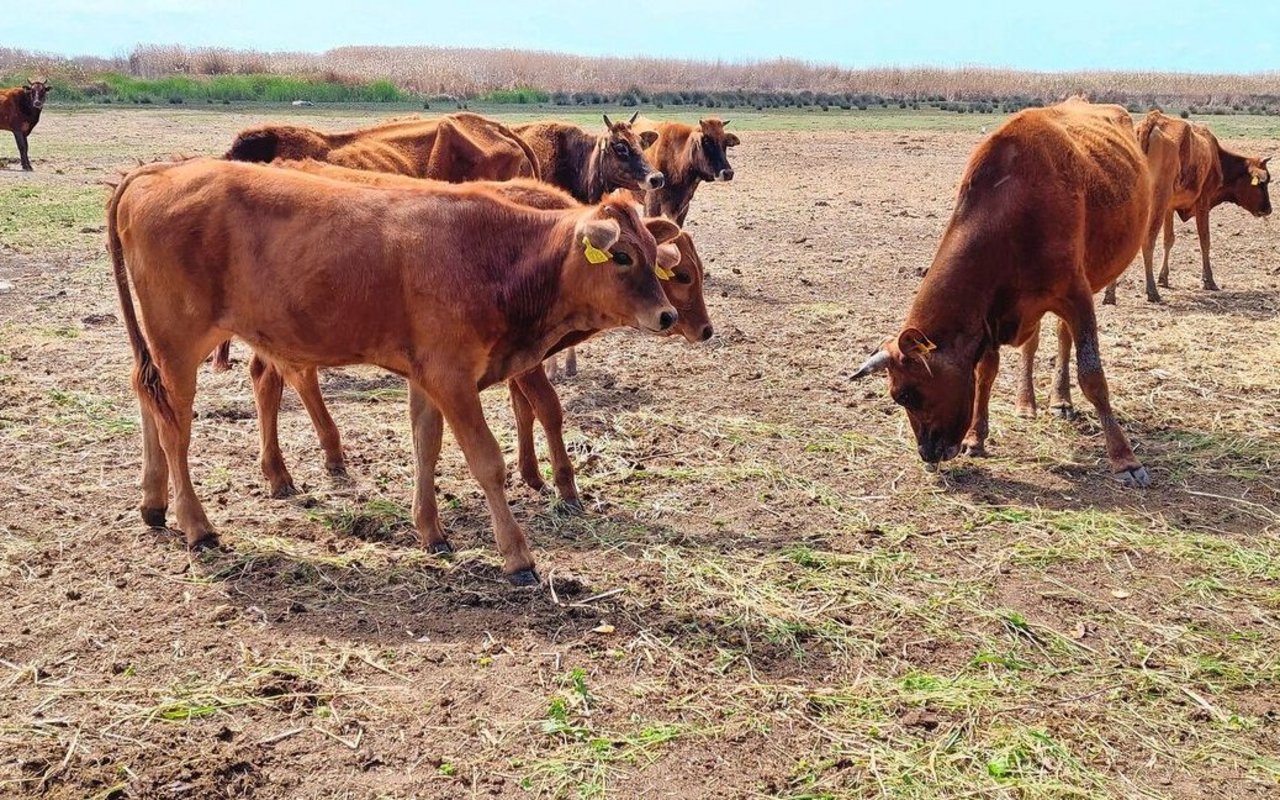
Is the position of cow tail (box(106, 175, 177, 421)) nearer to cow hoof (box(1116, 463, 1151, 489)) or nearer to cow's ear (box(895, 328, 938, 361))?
cow's ear (box(895, 328, 938, 361))

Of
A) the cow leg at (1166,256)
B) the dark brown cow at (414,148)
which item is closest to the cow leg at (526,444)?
the dark brown cow at (414,148)

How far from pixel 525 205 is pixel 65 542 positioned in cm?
316

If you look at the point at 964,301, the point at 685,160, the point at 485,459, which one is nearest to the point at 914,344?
the point at 964,301

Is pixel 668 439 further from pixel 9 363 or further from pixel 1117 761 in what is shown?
pixel 9 363

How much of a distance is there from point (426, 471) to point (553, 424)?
1002mm

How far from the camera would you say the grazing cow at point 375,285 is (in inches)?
237

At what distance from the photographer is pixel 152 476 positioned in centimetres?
664

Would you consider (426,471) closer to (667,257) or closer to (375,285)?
(375,285)

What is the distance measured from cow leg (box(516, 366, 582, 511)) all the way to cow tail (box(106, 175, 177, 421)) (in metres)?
2.06

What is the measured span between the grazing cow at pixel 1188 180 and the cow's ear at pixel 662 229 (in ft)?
19.2

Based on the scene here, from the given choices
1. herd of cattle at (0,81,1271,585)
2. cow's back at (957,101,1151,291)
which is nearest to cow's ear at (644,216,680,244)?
herd of cattle at (0,81,1271,585)

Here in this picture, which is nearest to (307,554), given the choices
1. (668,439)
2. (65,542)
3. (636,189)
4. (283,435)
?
(65,542)

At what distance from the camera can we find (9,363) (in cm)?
979

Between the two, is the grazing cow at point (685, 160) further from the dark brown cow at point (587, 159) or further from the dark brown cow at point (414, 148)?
the dark brown cow at point (414, 148)
